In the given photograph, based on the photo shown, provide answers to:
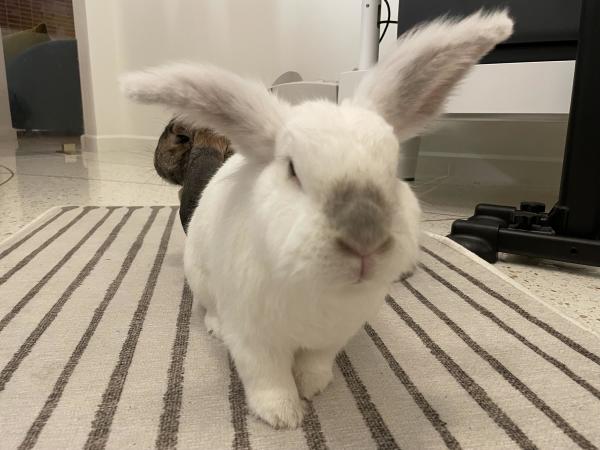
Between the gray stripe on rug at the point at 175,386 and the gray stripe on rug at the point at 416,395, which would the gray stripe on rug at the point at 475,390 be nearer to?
the gray stripe on rug at the point at 416,395

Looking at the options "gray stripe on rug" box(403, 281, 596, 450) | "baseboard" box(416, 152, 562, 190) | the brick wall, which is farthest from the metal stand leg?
the brick wall

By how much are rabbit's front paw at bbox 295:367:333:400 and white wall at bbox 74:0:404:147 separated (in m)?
1.95

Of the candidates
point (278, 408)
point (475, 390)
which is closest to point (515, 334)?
point (475, 390)

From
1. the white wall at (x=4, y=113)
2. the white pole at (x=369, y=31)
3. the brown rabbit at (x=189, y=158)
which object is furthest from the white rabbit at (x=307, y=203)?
the white wall at (x=4, y=113)

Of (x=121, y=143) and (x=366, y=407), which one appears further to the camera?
(x=121, y=143)

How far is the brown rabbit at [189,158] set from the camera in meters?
1.06

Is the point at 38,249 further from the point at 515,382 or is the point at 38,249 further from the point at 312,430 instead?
the point at 515,382

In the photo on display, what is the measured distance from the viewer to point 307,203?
1.61 ft

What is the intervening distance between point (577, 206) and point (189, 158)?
0.91 metres

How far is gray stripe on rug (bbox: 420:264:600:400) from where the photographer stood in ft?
2.31

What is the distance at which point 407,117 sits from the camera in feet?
2.13

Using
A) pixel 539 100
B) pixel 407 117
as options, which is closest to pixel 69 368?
pixel 407 117

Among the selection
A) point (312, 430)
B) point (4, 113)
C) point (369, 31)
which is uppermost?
point (369, 31)

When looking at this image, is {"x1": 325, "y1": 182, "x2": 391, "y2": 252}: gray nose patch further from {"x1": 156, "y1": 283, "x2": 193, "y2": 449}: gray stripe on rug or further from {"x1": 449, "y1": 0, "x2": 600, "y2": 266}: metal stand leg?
{"x1": 449, "y1": 0, "x2": 600, "y2": 266}: metal stand leg
